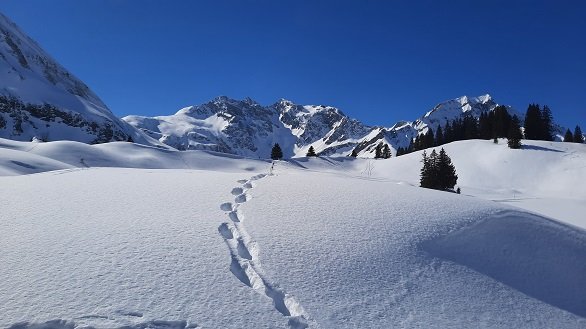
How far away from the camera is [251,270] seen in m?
5.67

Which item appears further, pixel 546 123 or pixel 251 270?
pixel 546 123

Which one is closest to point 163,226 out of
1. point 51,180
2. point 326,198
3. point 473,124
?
point 326,198

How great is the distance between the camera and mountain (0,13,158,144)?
11418 cm

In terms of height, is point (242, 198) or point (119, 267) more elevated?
point (242, 198)

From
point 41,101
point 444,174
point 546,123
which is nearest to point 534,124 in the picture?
point 546,123

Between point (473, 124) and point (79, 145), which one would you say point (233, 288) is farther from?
point (473, 124)

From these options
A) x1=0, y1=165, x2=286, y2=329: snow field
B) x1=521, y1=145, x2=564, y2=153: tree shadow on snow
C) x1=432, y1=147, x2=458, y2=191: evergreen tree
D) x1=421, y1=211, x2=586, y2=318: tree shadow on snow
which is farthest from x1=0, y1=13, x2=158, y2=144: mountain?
x1=421, y1=211, x2=586, y2=318: tree shadow on snow

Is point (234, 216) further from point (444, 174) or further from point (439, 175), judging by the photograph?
point (444, 174)

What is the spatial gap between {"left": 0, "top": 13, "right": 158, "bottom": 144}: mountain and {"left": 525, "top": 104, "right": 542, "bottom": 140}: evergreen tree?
9212 centimetres

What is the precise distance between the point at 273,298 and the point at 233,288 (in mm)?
552

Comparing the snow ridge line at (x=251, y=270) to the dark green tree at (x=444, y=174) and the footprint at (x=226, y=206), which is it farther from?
the dark green tree at (x=444, y=174)

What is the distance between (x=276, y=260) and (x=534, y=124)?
84.8 meters

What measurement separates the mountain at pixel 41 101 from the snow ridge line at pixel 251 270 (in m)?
101

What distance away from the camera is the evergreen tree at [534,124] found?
75.1 metres
